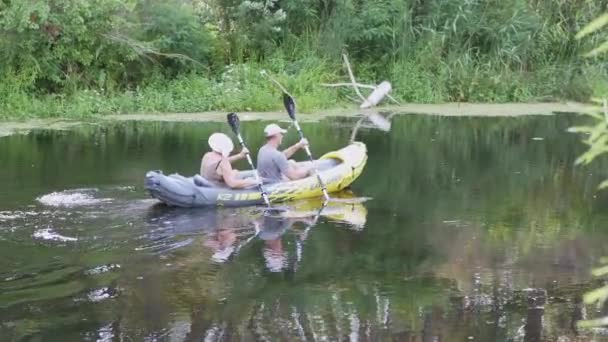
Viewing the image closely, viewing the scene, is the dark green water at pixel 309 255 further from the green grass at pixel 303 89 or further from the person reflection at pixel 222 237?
the green grass at pixel 303 89

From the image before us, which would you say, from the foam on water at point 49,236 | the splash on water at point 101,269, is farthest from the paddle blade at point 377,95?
the splash on water at point 101,269

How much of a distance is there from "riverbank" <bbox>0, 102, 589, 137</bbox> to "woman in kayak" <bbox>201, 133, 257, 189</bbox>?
233 inches

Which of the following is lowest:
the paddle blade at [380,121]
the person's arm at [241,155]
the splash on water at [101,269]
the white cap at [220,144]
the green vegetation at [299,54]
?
the splash on water at [101,269]

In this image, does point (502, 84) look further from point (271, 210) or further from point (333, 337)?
point (333, 337)

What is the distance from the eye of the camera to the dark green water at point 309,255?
19.9 feet

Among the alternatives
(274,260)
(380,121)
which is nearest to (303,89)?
(380,121)

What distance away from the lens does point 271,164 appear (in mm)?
10094

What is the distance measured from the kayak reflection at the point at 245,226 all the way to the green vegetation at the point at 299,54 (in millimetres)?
7837

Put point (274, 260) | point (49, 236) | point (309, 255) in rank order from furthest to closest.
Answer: point (49, 236)
point (309, 255)
point (274, 260)

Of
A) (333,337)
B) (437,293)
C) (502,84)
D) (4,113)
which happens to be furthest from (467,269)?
(502,84)

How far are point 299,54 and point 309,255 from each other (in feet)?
39.0

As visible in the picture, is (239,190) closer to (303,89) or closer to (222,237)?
(222,237)

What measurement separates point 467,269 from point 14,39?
36.6 ft

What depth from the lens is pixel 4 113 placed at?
52.6 ft
